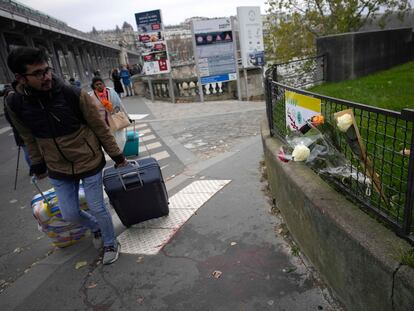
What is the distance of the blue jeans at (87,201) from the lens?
2990 millimetres

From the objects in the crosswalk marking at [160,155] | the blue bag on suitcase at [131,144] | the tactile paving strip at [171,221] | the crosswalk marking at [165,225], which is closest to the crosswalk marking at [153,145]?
the crosswalk marking at [160,155]

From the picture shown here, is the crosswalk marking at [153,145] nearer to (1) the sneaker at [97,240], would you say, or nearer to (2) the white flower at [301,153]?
(1) the sneaker at [97,240]

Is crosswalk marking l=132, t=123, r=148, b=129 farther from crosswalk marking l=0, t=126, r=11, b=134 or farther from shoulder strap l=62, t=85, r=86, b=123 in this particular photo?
shoulder strap l=62, t=85, r=86, b=123

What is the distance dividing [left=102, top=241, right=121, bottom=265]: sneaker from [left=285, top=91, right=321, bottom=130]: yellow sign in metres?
2.21

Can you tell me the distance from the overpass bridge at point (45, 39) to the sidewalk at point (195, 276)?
7.42 feet

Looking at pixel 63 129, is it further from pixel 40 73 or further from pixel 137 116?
pixel 137 116

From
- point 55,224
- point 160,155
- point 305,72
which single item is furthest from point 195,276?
point 305,72

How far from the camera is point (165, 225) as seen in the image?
12.3ft

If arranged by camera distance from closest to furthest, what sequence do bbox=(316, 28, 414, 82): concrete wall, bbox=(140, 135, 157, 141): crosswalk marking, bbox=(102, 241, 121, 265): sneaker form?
1. bbox=(102, 241, 121, 265): sneaker
2. bbox=(316, 28, 414, 82): concrete wall
3. bbox=(140, 135, 157, 141): crosswalk marking

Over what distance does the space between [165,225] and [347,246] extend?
224 cm

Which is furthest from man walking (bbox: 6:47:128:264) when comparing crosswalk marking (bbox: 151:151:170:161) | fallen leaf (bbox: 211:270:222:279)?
crosswalk marking (bbox: 151:151:170:161)

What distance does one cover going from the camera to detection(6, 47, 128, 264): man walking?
2609mm

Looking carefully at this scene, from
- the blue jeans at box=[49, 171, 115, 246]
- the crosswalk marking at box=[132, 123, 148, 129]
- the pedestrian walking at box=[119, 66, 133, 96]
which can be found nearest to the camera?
the blue jeans at box=[49, 171, 115, 246]

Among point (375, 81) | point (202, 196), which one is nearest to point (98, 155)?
point (202, 196)
